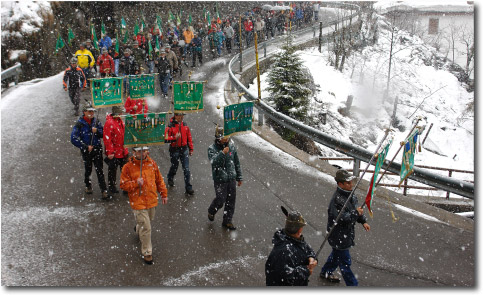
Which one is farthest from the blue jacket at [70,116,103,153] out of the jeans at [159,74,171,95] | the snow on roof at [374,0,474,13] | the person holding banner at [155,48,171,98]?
the snow on roof at [374,0,474,13]

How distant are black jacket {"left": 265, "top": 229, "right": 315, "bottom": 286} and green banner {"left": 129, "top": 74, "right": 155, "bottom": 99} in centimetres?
750

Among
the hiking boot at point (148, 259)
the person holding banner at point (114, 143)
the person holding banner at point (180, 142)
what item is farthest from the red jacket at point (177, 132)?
the hiking boot at point (148, 259)

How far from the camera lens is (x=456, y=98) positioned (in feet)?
122

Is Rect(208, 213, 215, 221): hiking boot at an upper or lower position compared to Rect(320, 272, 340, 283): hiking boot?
upper

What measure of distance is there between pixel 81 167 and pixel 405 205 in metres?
7.34

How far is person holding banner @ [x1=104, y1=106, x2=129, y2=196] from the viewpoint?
26.8ft

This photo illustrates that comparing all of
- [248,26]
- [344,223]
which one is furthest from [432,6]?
[344,223]

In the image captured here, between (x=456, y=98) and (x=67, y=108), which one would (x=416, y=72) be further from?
(x=67, y=108)

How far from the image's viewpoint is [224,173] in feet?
23.3

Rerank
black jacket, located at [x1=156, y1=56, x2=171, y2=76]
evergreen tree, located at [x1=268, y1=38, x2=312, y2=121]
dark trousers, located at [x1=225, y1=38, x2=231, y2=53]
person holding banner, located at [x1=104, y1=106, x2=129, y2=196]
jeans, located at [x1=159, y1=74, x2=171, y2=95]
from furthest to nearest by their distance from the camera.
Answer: dark trousers, located at [x1=225, y1=38, x2=231, y2=53]
evergreen tree, located at [x1=268, y1=38, x2=312, y2=121]
jeans, located at [x1=159, y1=74, x2=171, y2=95]
black jacket, located at [x1=156, y1=56, x2=171, y2=76]
person holding banner, located at [x1=104, y1=106, x2=129, y2=196]

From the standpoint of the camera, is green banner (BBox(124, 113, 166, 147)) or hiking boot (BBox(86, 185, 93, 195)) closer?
green banner (BBox(124, 113, 166, 147))

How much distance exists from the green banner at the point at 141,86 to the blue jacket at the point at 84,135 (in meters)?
2.74

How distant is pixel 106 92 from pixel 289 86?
9.09m

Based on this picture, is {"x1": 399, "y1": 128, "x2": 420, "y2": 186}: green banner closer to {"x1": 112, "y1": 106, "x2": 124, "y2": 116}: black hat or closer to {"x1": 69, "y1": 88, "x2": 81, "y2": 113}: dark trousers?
{"x1": 112, "y1": 106, "x2": 124, "y2": 116}: black hat
